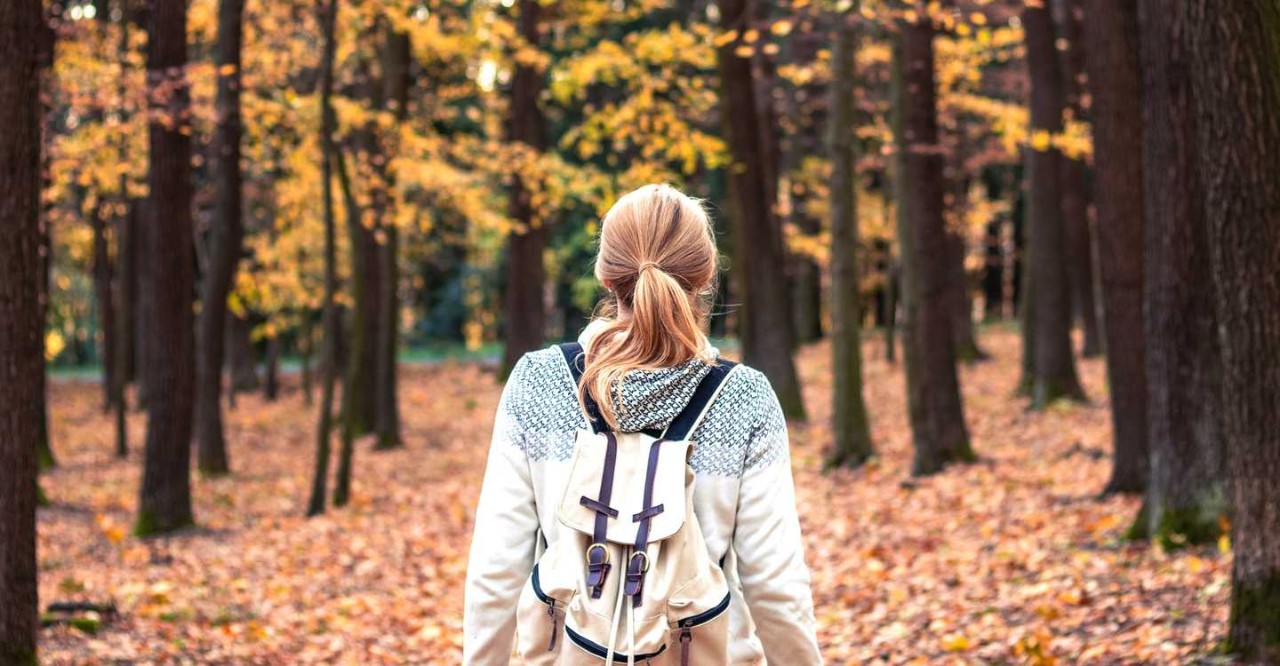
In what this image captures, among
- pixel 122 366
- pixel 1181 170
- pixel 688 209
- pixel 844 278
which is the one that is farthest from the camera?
pixel 122 366

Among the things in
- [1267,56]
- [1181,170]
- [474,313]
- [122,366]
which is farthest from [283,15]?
[474,313]

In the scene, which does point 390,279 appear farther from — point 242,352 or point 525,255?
point 242,352

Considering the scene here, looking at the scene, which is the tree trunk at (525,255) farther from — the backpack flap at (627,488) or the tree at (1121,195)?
the backpack flap at (627,488)

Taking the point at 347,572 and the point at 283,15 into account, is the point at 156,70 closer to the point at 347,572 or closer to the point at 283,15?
the point at 347,572

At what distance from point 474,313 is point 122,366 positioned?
23.7 m

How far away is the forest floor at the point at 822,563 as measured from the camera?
7.69 meters

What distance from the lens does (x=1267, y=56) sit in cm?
558

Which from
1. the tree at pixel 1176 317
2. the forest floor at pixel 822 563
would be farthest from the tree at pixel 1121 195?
the tree at pixel 1176 317

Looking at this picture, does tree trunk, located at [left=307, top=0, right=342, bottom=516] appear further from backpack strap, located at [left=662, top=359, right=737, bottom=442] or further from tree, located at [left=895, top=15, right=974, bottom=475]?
backpack strap, located at [left=662, top=359, right=737, bottom=442]

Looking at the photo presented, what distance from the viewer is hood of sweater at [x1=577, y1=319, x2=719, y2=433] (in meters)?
2.97

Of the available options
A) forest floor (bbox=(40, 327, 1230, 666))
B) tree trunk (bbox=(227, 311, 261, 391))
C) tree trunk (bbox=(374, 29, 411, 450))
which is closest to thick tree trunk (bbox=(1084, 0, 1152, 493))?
forest floor (bbox=(40, 327, 1230, 666))

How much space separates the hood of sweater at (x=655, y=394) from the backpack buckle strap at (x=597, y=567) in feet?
0.93

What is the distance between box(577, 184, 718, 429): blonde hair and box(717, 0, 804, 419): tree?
14.7 meters

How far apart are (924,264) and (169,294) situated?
772cm
